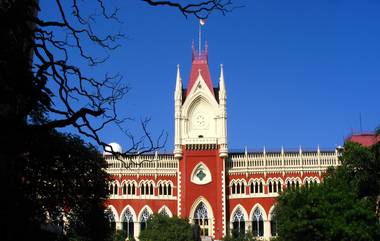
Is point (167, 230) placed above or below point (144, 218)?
below

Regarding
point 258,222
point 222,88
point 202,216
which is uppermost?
point 222,88

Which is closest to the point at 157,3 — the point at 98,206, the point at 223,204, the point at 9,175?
the point at 9,175

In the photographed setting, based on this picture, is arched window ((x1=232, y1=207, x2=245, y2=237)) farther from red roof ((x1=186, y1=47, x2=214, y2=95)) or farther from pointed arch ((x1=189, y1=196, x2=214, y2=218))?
red roof ((x1=186, y1=47, x2=214, y2=95))

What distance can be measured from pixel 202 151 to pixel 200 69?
10.9 meters

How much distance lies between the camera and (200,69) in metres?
74.1

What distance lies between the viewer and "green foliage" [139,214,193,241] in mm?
57250

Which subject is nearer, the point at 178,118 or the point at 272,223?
the point at 272,223

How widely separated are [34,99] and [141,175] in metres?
60.9

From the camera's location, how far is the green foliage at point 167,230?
5725 centimetres

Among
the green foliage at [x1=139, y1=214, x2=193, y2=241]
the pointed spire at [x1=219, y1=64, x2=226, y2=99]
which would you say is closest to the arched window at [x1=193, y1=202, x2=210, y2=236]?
the green foliage at [x1=139, y1=214, x2=193, y2=241]

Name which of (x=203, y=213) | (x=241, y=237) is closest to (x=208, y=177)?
(x=203, y=213)

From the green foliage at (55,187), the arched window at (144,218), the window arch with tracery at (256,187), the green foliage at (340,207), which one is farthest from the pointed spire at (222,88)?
the green foliage at (55,187)

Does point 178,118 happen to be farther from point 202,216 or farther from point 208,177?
point 202,216

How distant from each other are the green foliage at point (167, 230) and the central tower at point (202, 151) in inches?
315
